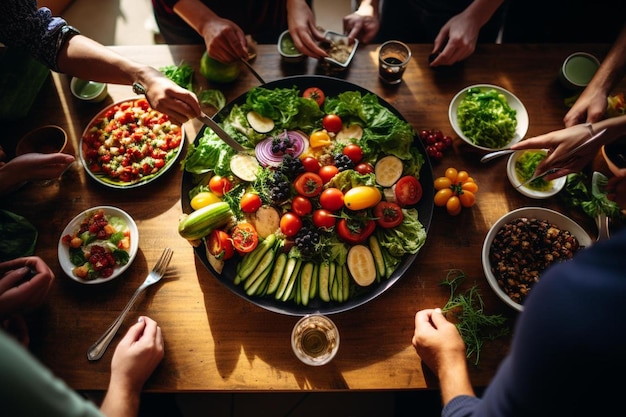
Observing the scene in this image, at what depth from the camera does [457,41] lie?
2.31 meters

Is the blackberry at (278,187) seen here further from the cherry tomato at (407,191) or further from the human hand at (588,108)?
the human hand at (588,108)

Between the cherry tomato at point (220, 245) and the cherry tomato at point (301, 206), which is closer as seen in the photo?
the cherry tomato at point (220, 245)

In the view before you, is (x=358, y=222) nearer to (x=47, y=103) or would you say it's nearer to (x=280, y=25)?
(x=280, y=25)

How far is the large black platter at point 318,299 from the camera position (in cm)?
180

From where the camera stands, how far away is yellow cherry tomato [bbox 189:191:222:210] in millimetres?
1963

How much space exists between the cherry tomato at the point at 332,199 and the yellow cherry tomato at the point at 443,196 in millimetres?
531

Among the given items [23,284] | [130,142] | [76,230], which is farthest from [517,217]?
[23,284]

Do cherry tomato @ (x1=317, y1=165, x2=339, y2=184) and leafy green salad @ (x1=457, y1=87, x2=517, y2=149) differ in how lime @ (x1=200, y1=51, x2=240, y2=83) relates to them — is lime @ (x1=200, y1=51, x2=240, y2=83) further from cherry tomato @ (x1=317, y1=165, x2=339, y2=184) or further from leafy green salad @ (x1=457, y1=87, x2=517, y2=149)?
leafy green salad @ (x1=457, y1=87, x2=517, y2=149)

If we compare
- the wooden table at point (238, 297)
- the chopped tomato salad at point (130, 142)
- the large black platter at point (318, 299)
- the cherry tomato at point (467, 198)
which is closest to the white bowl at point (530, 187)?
the wooden table at point (238, 297)

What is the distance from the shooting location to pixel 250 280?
1855mm

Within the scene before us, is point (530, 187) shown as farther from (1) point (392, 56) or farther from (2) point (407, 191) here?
(1) point (392, 56)

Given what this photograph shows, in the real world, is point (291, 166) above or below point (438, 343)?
above

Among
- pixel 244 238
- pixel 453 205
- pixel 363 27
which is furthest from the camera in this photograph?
pixel 363 27

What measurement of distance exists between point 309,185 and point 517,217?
42.1 inches
